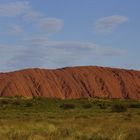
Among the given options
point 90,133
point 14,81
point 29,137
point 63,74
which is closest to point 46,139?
point 29,137

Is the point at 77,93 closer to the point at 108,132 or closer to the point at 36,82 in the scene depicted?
the point at 36,82

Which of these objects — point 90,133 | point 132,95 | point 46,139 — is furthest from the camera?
point 132,95

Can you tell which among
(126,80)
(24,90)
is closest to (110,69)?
(126,80)

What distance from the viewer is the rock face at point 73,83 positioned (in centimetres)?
12206

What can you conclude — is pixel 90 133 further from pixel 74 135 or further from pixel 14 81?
pixel 14 81

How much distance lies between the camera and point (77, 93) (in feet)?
413

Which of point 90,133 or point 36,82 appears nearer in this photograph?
point 90,133

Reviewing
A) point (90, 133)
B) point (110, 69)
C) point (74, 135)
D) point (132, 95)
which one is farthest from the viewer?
point (110, 69)

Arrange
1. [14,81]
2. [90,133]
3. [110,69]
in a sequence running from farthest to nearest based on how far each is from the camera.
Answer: [110,69]
[14,81]
[90,133]

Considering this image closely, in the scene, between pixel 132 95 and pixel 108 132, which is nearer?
pixel 108 132

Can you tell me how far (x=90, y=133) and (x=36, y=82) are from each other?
103276 millimetres

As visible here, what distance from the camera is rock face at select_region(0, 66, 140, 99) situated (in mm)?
122062

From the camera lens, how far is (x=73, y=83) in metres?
127

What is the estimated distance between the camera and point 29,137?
20.3 meters
